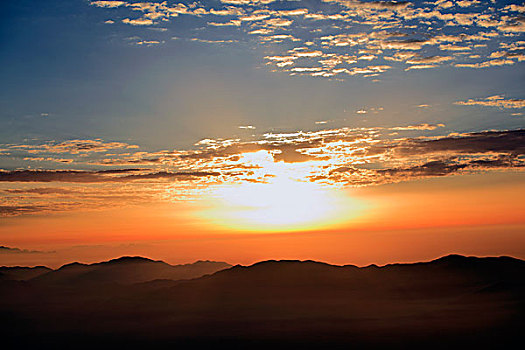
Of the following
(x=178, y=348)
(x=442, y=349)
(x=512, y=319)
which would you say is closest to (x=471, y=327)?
(x=512, y=319)

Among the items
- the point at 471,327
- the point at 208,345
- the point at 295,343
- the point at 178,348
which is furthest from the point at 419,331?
the point at 178,348

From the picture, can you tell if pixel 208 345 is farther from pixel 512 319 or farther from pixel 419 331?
pixel 512 319

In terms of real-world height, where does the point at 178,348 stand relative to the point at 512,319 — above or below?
below

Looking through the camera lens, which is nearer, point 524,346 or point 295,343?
point 524,346

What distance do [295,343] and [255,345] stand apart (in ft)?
52.1

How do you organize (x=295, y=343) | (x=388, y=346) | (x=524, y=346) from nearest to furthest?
1. (x=524, y=346)
2. (x=388, y=346)
3. (x=295, y=343)

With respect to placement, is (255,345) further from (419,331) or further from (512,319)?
(512,319)

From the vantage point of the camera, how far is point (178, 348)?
7864 inches

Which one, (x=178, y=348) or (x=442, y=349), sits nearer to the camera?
(x=442, y=349)

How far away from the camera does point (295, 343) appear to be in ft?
637

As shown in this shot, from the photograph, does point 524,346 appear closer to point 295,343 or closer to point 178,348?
point 295,343

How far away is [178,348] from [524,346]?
128038 mm

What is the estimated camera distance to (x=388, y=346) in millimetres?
178250

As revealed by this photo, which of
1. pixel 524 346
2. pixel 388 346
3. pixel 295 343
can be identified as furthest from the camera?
pixel 295 343
